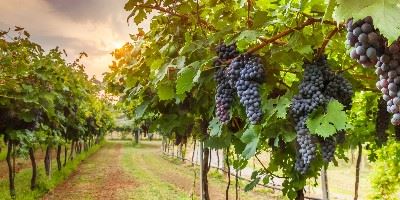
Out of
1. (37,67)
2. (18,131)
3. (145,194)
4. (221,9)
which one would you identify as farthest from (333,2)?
(145,194)

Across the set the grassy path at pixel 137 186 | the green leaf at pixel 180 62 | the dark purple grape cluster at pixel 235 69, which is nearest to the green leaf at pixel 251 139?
the dark purple grape cluster at pixel 235 69

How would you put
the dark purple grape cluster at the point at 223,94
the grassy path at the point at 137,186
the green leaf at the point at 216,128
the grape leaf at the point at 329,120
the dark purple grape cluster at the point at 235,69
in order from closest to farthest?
the grape leaf at the point at 329,120 < the dark purple grape cluster at the point at 235,69 < the dark purple grape cluster at the point at 223,94 < the green leaf at the point at 216,128 < the grassy path at the point at 137,186

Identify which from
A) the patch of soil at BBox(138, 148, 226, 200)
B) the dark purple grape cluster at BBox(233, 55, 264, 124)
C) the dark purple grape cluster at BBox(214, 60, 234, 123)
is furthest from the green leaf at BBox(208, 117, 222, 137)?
the patch of soil at BBox(138, 148, 226, 200)

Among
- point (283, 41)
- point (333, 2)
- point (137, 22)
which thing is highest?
point (137, 22)

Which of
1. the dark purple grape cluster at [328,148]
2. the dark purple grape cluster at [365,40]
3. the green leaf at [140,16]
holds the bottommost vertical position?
the dark purple grape cluster at [328,148]

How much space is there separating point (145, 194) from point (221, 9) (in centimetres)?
1575

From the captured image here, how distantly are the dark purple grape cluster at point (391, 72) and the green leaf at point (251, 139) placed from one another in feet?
6.39

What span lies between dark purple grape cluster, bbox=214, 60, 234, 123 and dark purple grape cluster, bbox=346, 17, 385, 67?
181 cm

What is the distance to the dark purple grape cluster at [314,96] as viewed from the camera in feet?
8.93

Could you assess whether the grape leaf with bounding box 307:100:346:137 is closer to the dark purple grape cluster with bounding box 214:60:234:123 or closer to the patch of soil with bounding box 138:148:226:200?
the dark purple grape cluster with bounding box 214:60:234:123

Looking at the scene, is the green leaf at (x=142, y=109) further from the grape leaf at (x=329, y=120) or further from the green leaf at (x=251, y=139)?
the grape leaf at (x=329, y=120)

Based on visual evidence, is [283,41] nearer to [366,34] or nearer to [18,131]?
[366,34]

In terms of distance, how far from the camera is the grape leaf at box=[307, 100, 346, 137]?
8.46 feet

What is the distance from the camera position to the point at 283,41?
317cm
